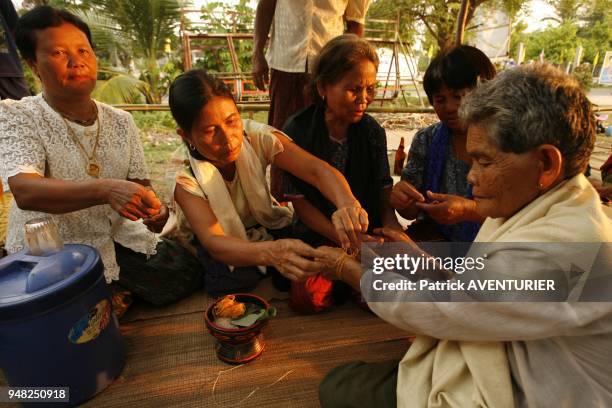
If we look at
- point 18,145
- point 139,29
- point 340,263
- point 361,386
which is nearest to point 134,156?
point 18,145

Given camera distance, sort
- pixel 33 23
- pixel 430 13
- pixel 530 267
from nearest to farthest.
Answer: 1. pixel 530 267
2. pixel 33 23
3. pixel 430 13

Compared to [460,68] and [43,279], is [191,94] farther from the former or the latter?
[460,68]

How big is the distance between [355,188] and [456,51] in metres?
1.11

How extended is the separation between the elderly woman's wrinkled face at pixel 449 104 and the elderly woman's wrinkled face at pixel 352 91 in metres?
0.43

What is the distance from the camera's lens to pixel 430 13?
533 inches

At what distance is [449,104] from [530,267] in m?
1.55

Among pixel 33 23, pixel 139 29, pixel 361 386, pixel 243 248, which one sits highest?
pixel 139 29

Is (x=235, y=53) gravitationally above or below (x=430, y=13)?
below

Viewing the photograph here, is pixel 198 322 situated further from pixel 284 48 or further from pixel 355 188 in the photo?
pixel 284 48

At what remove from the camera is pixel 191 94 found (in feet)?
6.59

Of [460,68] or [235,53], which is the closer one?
[460,68]

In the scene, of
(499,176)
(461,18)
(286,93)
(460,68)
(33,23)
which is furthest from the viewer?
(461,18)

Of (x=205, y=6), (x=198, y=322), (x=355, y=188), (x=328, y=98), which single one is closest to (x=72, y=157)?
(x=198, y=322)

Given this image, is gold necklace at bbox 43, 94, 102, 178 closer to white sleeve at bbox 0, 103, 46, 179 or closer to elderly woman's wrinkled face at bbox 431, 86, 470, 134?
white sleeve at bbox 0, 103, 46, 179
